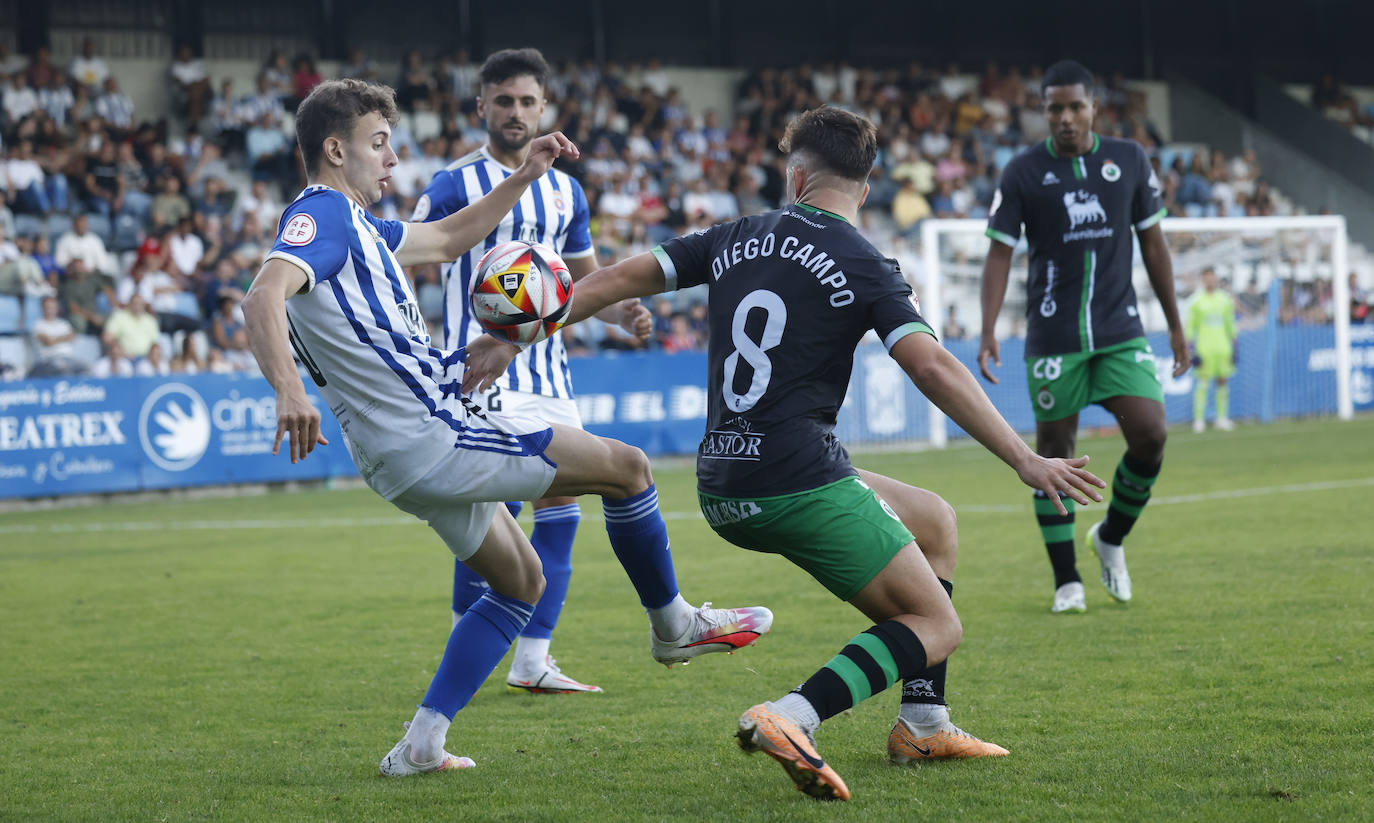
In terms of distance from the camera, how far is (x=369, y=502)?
47.7ft

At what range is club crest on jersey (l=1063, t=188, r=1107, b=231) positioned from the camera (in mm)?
6895

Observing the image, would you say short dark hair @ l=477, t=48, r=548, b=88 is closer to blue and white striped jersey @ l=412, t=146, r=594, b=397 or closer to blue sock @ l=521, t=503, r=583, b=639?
blue and white striped jersey @ l=412, t=146, r=594, b=397

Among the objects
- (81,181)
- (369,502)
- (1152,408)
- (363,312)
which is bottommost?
(369,502)

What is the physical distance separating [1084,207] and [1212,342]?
14.1 metres

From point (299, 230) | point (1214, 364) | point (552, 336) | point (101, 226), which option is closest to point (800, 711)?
point (299, 230)

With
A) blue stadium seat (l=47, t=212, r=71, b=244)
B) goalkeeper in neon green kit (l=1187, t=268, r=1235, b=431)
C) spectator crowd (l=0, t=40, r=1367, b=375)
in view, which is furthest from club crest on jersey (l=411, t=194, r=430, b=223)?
goalkeeper in neon green kit (l=1187, t=268, r=1235, b=431)

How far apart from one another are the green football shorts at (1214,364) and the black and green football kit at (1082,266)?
1385 cm

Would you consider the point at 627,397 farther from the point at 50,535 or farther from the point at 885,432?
the point at 50,535

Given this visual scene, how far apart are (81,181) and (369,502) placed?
6.93 meters

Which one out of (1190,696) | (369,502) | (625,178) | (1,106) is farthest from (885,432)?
(1190,696)

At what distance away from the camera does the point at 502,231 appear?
5750 millimetres

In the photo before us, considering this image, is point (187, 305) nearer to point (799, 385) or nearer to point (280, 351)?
point (280, 351)

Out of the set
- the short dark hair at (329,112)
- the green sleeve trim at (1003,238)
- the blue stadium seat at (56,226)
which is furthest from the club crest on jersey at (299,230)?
the blue stadium seat at (56,226)

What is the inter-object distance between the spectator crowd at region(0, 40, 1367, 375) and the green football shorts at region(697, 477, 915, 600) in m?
13.1
